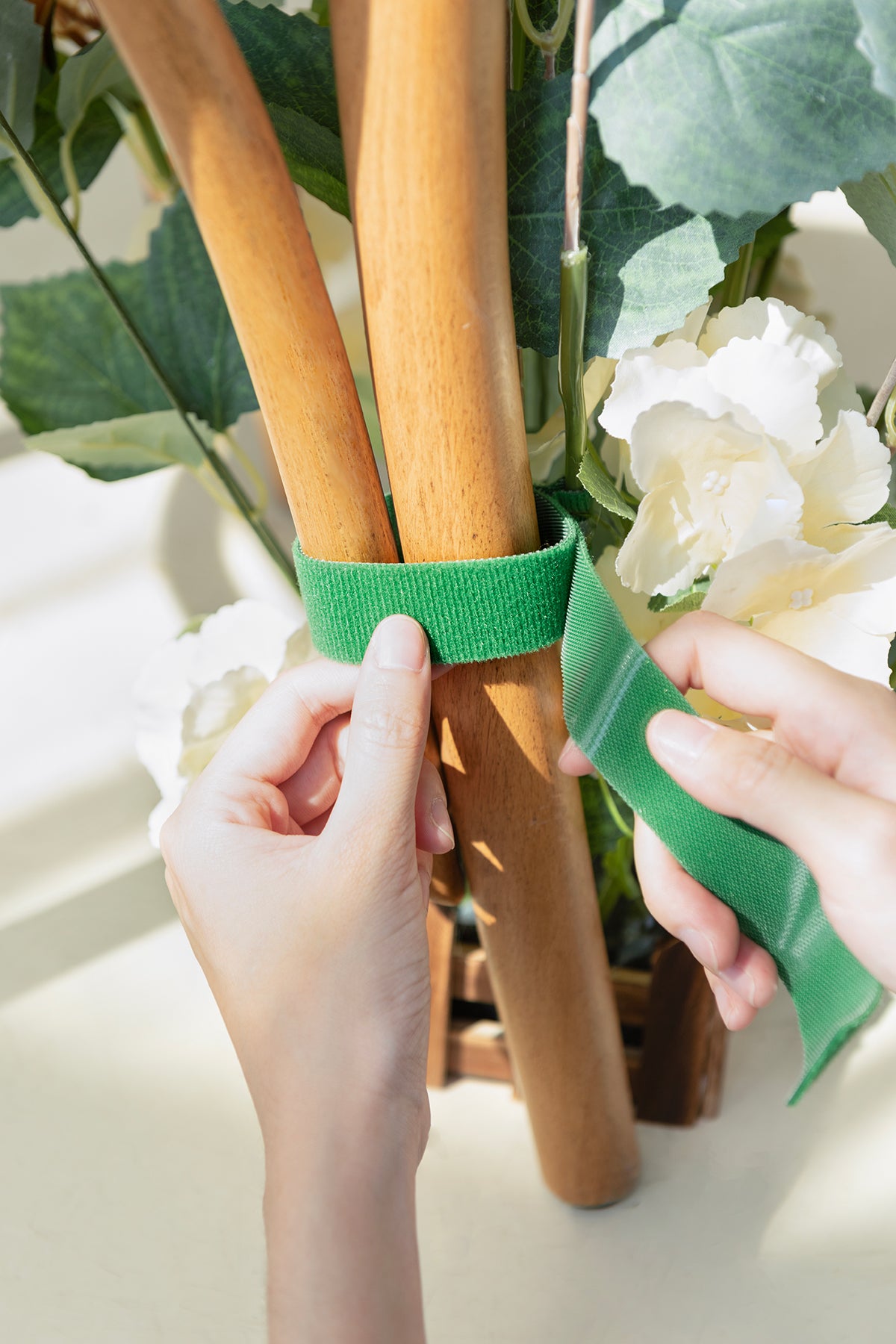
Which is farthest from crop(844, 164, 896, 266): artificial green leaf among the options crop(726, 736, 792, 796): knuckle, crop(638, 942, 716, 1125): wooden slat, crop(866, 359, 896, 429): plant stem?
crop(638, 942, 716, 1125): wooden slat

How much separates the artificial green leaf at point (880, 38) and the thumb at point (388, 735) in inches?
5.8

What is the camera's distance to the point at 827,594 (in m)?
0.26

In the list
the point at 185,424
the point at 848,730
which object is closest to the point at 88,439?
the point at 185,424

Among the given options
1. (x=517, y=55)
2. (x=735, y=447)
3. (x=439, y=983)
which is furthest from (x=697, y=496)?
(x=439, y=983)

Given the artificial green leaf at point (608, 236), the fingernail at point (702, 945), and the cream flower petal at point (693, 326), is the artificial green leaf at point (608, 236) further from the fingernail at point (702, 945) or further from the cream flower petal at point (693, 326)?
the fingernail at point (702, 945)

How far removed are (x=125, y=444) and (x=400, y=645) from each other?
0.15 m

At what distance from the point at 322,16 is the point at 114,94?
2.8 inches

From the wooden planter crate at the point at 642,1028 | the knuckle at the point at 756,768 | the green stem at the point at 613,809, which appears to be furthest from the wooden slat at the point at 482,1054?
the knuckle at the point at 756,768

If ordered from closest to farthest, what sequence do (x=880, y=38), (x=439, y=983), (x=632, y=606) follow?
(x=880, y=38) < (x=632, y=606) < (x=439, y=983)

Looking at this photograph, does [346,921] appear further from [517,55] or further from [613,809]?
[517,55]

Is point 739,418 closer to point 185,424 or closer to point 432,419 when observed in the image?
point 432,419

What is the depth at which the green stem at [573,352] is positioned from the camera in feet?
0.79

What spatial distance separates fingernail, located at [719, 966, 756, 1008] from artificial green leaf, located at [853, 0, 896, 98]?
219 mm

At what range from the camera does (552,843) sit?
1.04 feet
